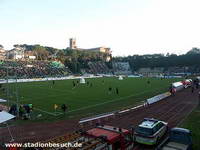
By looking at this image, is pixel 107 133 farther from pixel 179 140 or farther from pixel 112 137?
pixel 179 140

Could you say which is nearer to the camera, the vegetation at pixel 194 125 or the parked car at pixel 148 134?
the parked car at pixel 148 134

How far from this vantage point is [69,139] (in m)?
11.1

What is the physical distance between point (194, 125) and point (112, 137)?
11560mm

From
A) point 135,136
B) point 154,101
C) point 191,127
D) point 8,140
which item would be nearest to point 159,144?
point 135,136

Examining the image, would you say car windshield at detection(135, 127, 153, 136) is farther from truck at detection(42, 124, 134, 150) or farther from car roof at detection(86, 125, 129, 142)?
car roof at detection(86, 125, 129, 142)

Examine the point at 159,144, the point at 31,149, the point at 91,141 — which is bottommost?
the point at 159,144

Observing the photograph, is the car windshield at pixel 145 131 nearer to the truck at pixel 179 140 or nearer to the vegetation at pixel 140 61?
the truck at pixel 179 140

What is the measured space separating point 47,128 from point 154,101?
17486 mm

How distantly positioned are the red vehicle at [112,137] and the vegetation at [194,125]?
18.9 ft

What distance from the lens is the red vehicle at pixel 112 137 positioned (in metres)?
10.8

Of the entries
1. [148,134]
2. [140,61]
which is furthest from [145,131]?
[140,61]

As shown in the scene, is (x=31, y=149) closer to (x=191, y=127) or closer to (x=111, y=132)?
(x=111, y=132)

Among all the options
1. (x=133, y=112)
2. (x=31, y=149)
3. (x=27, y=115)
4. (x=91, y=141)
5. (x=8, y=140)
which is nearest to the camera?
(x=91, y=141)

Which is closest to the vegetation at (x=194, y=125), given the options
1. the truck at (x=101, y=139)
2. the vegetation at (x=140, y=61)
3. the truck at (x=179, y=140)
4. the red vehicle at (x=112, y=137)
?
the truck at (x=179, y=140)
